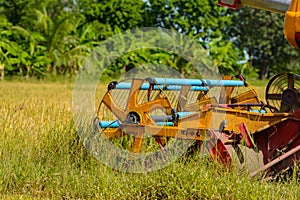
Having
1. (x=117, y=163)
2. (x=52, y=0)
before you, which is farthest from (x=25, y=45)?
(x=52, y=0)

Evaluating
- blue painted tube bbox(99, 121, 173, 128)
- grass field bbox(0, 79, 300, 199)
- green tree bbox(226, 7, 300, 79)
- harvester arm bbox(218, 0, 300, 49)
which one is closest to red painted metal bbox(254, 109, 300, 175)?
grass field bbox(0, 79, 300, 199)

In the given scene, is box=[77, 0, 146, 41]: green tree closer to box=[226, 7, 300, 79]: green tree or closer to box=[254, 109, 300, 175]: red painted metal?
box=[226, 7, 300, 79]: green tree

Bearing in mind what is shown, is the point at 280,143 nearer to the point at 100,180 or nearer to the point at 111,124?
the point at 111,124

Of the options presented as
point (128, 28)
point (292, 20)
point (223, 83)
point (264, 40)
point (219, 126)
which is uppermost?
point (264, 40)

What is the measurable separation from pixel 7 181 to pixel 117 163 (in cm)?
91

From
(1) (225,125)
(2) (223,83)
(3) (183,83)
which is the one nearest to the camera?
(1) (225,125)

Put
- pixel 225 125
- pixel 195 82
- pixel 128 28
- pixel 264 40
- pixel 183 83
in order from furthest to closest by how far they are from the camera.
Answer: pixel 264 40 < pixel 128 28 < pixel 195 82 < pixel 183 83 < pixel 225 125

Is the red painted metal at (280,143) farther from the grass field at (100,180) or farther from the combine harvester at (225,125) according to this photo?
the grass field at (100,180)

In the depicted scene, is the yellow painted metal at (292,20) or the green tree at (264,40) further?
the green tree at (264,40)

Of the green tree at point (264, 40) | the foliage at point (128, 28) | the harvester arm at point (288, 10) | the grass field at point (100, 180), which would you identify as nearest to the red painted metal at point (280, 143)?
the grass field at point (100, 180)

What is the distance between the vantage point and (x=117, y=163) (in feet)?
16.0

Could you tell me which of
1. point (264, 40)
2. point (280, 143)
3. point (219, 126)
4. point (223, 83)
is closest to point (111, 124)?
point (219, 126)

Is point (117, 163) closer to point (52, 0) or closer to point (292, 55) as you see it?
point (292, 55)

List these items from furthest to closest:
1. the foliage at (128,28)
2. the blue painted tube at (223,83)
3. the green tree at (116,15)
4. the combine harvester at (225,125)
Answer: the green tree at (116,15) < the foliage at (128,28) < the blue painted tube at (223,83) < the combine harvester at (225,125)
